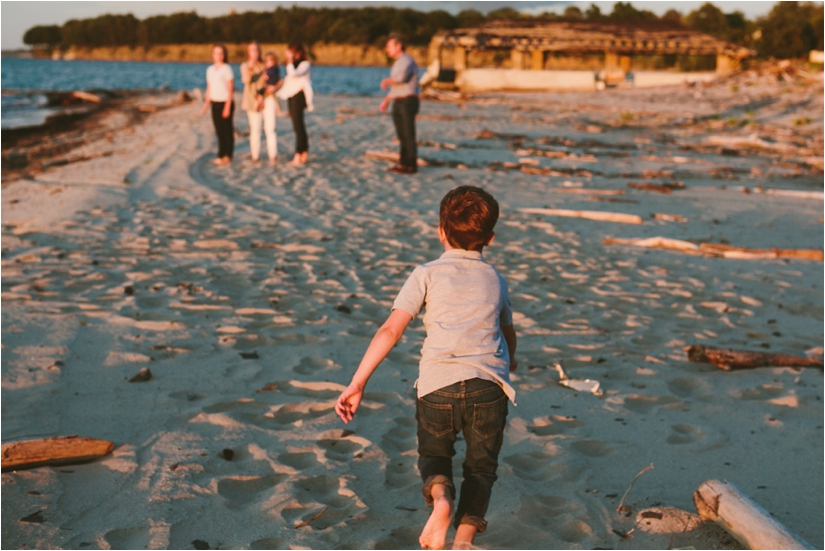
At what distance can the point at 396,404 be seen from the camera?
13.6ft

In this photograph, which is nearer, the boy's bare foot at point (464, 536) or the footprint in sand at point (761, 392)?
the boy's bare foot at point (464, 536)

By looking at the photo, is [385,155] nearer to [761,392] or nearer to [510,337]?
[761,392]

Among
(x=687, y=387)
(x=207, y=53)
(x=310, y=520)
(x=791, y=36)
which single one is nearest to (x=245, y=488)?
(x=310, y=520)

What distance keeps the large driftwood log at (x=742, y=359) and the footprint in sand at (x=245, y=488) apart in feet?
10.2

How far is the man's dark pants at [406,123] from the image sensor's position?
37.6 feet

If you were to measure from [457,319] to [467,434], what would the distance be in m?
0.46

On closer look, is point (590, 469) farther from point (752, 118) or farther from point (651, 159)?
point (752, 118)

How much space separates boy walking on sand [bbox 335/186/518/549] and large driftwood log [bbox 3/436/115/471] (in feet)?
5.25

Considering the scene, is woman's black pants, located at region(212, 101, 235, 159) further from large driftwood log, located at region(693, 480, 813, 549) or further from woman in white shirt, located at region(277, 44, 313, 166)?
large driftwood log, located at region(693, 480, 813, 549)

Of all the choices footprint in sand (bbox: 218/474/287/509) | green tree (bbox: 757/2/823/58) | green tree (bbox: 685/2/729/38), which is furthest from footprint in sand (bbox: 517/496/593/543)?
green tree (bbox: 685/2/729/38)

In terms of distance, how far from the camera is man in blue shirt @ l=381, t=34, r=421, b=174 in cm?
1084

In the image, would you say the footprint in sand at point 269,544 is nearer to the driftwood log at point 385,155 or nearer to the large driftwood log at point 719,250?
the large driftwood log at point 719,250

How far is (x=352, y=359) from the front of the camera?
472cm

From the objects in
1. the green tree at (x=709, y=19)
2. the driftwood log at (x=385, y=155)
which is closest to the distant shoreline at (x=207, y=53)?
the green tree at (x=709, y=19)
